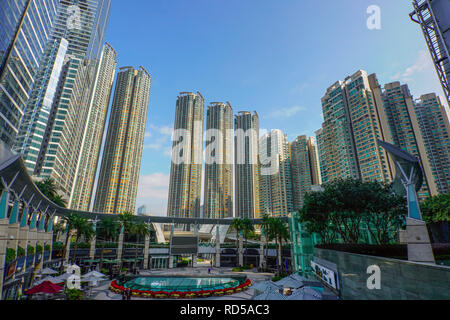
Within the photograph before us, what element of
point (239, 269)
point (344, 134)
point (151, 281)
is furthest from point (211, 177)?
point (151, 281)

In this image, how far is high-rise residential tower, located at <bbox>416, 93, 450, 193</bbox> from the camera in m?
95.9

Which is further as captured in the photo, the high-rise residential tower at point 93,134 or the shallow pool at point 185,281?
the high-rise residential tower at point 93,134

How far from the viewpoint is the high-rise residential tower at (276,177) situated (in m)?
136

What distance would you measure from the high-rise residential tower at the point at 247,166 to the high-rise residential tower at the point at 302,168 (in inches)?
1001

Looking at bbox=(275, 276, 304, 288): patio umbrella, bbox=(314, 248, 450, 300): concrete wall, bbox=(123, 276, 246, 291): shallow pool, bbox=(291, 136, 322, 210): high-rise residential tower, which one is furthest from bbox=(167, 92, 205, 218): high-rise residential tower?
bbox=(314, 248, 450, 300): concrete wall

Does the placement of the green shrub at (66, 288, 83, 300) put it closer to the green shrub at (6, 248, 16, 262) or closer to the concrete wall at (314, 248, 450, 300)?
the green shrub at (6, 248, 16, 262)

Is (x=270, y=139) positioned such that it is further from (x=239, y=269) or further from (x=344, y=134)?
(x=239, y=269)

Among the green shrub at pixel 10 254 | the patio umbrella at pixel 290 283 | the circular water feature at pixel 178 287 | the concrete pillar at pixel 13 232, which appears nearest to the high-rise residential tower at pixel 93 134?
the circular water feature at pixel 178 287

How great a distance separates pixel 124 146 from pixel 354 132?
4872 inches

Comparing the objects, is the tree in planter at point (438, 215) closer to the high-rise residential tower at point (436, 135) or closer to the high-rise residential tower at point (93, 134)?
the high-rise residential tower at point (436, 135)

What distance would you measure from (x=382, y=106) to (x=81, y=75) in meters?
142

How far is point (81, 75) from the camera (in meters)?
109

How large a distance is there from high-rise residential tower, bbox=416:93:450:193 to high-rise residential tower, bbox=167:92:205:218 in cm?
11928

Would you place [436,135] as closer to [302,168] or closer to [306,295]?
[302,168]
